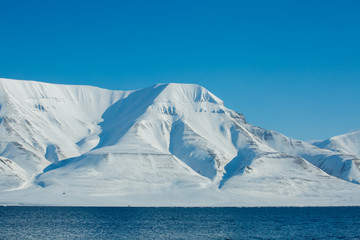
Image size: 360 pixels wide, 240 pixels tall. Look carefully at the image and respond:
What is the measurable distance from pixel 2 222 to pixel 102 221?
2443 cm

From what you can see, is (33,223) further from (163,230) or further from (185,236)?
(185,236)

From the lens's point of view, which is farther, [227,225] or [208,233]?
[227,225]

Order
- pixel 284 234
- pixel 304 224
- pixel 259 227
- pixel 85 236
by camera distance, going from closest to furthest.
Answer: pixel 85 236, pixel 284 234, pixel 259 227, pixel 304 224

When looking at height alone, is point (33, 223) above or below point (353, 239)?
below

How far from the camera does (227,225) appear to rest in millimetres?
128250

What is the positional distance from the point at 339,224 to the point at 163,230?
4947cm

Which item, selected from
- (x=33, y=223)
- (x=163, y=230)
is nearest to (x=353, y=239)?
(x=163, y=230)

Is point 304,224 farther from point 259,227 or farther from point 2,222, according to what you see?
point 2,222

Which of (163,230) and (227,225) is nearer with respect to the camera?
(163,230)

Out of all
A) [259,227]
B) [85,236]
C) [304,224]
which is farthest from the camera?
[304,224]

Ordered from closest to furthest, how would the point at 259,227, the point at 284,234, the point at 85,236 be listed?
the point at 85,236, the point at 284,234, the point at 259,227

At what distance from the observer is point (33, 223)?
12525 centimetres

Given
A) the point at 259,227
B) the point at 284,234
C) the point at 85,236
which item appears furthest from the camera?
the point at 259,227

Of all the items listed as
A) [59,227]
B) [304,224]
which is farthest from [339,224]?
[59,227]
